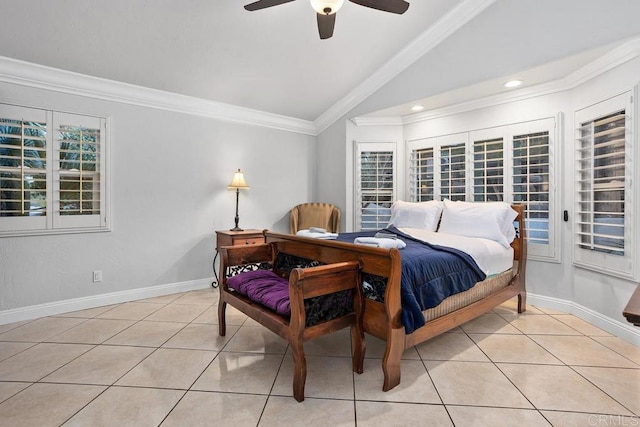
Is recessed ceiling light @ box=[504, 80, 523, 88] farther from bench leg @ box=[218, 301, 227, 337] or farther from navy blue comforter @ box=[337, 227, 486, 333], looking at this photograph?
bench leg @ box=[218, 301, 227, 337]

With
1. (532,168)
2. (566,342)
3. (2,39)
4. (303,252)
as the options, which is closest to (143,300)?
(303,252)

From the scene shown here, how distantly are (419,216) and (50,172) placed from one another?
4.02 meters

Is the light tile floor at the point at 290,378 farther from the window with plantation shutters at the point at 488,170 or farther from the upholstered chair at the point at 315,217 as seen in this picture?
the upholstered chair at the point at 315,217

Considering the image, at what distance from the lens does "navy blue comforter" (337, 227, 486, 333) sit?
1983mm

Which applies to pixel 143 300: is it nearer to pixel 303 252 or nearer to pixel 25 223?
pixel 25 223

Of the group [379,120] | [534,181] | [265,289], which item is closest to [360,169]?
[379,120]

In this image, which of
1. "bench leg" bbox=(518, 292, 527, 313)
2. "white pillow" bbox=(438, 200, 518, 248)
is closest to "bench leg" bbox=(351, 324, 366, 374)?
"white pillow" bbox=(438, 200, 518, 248)

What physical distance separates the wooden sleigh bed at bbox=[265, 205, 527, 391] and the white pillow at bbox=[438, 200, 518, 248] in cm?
19

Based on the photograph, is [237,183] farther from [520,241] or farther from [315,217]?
[520,241]

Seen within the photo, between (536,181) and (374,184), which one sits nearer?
(536,181)

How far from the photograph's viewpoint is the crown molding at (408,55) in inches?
133

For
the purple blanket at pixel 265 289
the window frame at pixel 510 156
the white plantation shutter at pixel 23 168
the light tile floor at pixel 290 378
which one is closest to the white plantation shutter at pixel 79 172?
the white plantation shutter at pixel 23 168

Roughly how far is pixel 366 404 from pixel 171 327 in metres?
A: 2.02

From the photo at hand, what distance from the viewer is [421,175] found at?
451 cm
